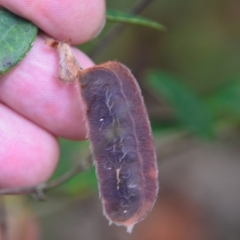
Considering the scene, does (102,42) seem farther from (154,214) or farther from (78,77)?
(154,214)

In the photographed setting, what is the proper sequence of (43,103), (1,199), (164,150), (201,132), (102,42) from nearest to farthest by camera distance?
A: (43,103), (102,42), (201,132), (1,199), (164,150)

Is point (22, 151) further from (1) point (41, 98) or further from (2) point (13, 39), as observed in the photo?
(2) point (13, 39)

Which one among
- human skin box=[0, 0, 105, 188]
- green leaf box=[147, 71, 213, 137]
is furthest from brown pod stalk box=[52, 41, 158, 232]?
green leaf box=[147, 71, 213, 137]

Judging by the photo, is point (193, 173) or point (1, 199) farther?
point (193, 173)

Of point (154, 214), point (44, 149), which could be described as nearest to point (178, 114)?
point (44, 149)

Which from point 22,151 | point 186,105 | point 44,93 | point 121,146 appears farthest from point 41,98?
point 186,105

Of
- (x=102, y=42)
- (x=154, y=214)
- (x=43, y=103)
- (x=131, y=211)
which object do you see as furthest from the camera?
(x=154, y=214)
